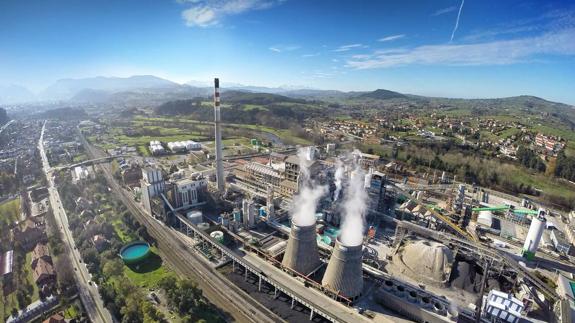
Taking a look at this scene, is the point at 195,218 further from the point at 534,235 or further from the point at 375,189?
the point at 534,235

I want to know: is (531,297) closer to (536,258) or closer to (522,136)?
(536,258)

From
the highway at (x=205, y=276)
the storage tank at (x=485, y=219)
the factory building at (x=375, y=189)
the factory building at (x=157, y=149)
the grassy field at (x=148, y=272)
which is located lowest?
the grassy field at (x=148, y=272)

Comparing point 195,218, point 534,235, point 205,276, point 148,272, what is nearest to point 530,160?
point 534,235

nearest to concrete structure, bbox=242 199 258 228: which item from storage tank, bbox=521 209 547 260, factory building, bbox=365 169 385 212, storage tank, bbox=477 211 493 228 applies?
factory building, bbox=365 169 385 212

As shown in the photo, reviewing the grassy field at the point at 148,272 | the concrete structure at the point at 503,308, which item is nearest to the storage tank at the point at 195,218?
the grassy field at the point at 148,272

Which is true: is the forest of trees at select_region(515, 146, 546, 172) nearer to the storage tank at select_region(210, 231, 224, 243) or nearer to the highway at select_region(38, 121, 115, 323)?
the storage tank at select_region(210, 231, 224, 243)

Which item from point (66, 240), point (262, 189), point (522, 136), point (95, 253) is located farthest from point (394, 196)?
point (522, 136)

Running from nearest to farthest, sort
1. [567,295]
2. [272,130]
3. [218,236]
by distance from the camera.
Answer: [567,295]
[218,236]
[272,130]

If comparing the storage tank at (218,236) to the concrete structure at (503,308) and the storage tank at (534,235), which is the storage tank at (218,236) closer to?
the concrete structure at (503,308)
